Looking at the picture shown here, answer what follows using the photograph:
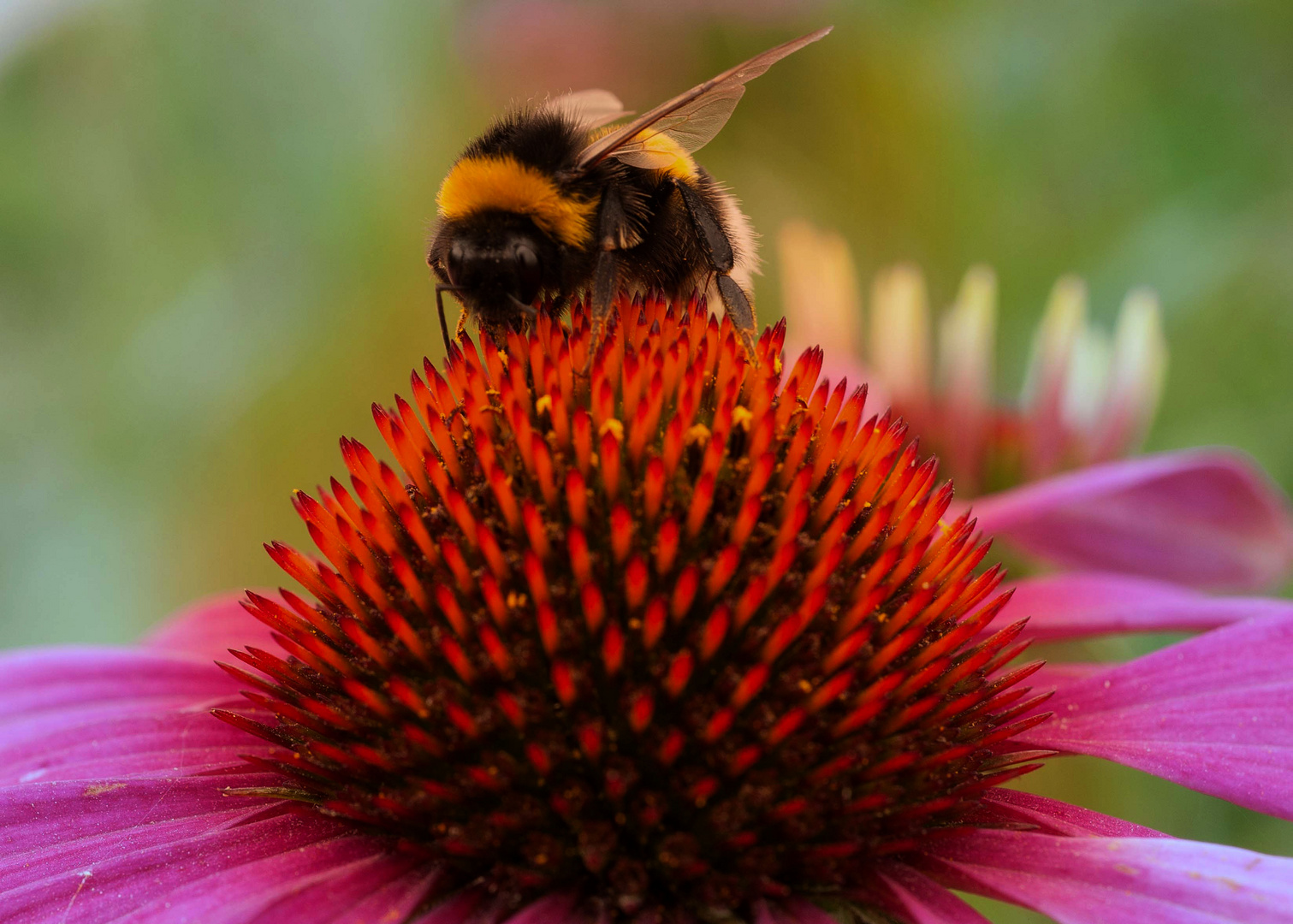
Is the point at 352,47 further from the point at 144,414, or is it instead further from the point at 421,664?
the point at 421,664

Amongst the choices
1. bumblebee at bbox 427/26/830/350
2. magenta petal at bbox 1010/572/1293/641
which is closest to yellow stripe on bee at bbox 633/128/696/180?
bumblebee at bbox 427/26/830/350

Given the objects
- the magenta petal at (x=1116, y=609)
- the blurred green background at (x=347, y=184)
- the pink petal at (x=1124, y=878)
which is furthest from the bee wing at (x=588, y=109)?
the blurred green background at (x=347, y=184)

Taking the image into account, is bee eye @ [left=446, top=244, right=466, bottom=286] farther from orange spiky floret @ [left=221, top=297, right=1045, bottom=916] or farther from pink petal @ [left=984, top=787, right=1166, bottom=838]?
pink petal @ [left=984, top=787, right=1166, bottom=838]

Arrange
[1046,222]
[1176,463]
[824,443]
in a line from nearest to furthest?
→ [824,443] < [1176,463] < [1046,222]

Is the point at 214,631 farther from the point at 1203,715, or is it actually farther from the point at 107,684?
the point at 1203,715

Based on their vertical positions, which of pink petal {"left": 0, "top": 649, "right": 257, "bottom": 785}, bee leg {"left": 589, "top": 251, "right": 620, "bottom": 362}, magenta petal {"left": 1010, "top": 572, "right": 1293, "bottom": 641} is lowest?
magenta petal {"left": 1010, "top": 572, "right": 1293, "bottom": 641}

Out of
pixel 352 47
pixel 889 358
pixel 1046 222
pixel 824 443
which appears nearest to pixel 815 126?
pixel 1046 222
